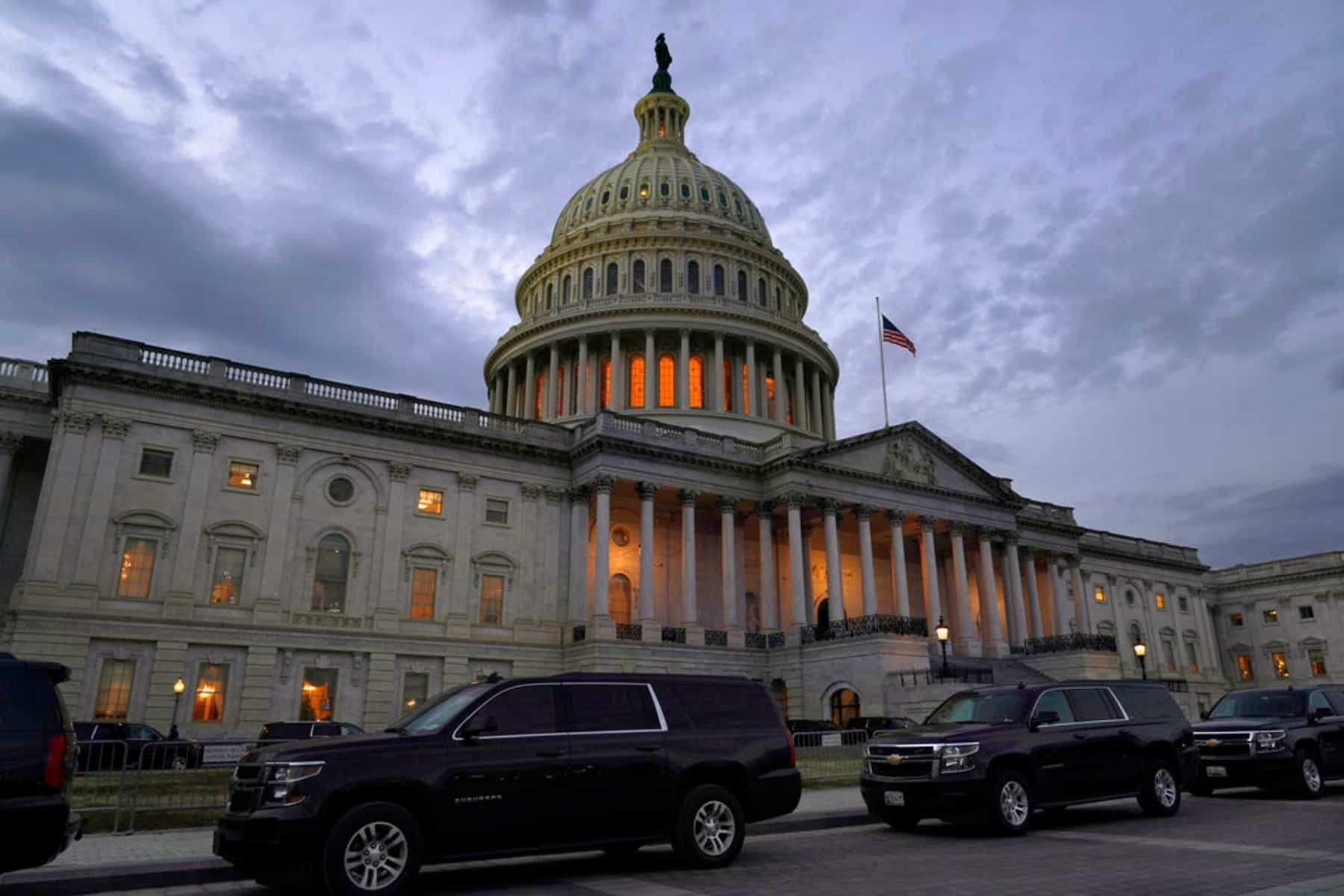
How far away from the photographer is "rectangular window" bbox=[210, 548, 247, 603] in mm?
36969

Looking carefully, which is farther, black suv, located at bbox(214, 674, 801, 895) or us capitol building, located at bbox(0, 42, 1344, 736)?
us capitol building, located at bbox(0, 42, 1344, 736)

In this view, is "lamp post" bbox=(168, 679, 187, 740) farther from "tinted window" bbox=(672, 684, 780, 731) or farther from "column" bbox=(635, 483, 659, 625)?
"tinted window" bbox=(672, 684, 780, 731)

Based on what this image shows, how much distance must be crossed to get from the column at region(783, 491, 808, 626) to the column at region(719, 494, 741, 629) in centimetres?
288

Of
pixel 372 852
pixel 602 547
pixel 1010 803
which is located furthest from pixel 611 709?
pixel 602 547

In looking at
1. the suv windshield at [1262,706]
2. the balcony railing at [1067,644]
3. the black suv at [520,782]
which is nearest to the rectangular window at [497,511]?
the balcony railing at [1067,644]

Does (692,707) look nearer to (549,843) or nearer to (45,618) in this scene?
(549,843)

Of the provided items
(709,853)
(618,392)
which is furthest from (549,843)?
(618,392)

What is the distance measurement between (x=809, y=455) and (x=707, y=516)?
24.1 ft

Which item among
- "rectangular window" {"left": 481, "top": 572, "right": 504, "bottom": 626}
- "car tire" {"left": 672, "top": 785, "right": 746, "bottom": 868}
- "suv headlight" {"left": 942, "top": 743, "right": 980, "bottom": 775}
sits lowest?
"car tire" {"left": 672, "top": 785, "right": 746, "bottom": 868}

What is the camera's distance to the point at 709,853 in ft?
36.7

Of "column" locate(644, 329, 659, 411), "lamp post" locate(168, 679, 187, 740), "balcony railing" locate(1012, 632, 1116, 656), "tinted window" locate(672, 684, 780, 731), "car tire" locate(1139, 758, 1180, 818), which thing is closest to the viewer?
"tinted window" locate(672, 684, 780, 731)

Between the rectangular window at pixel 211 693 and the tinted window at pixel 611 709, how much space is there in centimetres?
3015

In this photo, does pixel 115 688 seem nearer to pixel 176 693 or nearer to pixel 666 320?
pixel 176 693

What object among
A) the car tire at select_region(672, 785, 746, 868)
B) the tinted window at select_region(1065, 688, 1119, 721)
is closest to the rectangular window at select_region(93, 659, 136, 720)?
the car tire at select_region(672, 785, 746, 868)
